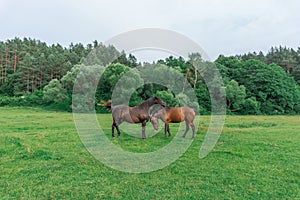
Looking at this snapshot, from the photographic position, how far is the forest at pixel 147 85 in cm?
3307

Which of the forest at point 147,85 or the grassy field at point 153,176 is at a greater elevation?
the forest at point 147,85

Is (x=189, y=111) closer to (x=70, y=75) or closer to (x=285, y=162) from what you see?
(x=285, y=162)

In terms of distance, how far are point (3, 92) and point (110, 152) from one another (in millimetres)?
54159

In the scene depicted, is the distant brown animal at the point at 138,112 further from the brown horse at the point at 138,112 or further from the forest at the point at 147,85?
the forest at the point at 147,85

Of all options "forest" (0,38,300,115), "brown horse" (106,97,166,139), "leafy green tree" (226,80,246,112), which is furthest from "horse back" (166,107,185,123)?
"leafy green tree" (226,80,246,112)

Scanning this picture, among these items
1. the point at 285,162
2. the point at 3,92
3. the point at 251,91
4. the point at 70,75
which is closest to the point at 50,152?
the point at 285,162

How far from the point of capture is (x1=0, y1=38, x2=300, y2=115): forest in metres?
33.1

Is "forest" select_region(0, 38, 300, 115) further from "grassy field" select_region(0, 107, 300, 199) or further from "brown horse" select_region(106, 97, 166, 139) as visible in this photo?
"grassy field" select_region(0, 107, 300, 199)

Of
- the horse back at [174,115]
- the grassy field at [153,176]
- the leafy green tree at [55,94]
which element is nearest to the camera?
the grassy field at [153,176]

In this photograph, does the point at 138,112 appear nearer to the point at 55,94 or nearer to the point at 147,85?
the point at 147,85

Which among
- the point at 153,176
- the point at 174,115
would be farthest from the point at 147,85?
the point at 153,176

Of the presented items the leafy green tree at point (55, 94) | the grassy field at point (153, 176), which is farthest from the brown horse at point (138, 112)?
the leafy green tree at point (55, 94)

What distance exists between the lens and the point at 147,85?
24.8 m

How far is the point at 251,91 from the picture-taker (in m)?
46.5
